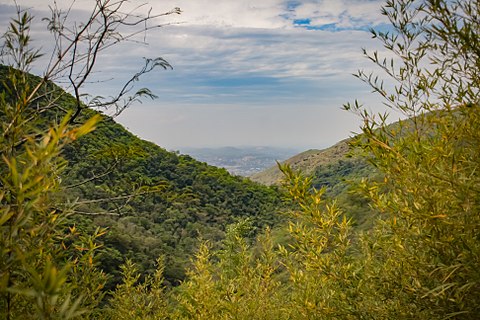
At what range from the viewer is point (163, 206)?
89.5 ft

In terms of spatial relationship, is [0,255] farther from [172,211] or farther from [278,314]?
[172,211]

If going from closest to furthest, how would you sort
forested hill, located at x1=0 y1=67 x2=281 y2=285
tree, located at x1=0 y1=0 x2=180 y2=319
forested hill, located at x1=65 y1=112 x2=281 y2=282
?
tree, located at x1=0 y1=0 x2=180 y2=319 < forested hill, located at x1=0 y1=67 x2=281 y2=285 < forested hill, located at x1=65 y1=112 x2=281 y2=282

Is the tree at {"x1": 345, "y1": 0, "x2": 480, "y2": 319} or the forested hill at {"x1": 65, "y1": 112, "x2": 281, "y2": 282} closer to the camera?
the tree at {"x1": 345, "y1": 0, "x2": 480, "y2": 319}

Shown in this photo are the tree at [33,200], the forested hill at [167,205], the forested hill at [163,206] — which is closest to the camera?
the tree at [33,200]

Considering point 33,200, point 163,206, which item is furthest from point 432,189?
point 163,206

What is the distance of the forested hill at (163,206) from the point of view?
56.9ft

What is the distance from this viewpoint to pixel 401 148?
7.81ft

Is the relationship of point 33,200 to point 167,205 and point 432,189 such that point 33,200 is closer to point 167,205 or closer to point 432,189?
point 432,189

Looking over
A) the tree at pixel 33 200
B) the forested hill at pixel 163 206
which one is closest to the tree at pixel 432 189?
the tree at pixel 33 200

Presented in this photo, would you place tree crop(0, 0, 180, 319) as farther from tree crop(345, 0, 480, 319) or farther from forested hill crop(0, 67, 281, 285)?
forested hill crop(0, 67, 281, 285)

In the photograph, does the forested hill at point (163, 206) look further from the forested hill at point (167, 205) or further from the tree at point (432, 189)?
the tree at point (432, 189)

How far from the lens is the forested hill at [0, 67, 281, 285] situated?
682 inches

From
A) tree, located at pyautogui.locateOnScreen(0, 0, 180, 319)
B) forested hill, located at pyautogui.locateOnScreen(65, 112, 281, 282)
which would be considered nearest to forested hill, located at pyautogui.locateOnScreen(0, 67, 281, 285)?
forested hill, located at pyautogui.locateOnScreen(65, 112, 281, 282)

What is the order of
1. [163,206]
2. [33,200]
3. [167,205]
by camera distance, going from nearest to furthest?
[33,200]
[163,206]
[167,205]
